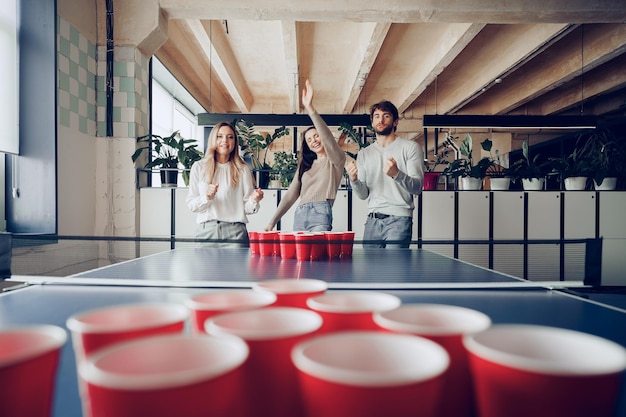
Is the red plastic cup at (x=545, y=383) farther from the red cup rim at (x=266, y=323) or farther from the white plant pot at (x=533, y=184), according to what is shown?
the white plant pot at (x=533, y=184)

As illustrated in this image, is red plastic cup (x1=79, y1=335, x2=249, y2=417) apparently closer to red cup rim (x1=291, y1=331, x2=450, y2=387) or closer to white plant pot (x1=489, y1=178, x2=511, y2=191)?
red cup rim (x1=291, y1=331, x2=450, y2=387)

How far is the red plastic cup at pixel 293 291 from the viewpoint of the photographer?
0.68 metres

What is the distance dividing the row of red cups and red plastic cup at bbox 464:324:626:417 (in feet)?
4.22

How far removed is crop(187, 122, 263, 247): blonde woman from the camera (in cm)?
258

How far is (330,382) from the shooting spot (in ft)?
1.10

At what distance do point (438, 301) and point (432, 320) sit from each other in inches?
21.7

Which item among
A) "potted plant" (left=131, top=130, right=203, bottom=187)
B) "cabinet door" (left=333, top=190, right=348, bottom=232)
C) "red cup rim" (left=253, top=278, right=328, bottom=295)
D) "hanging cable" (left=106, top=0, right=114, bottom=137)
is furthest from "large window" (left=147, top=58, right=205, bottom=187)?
"red cup rim" (left=253, top=278, right=328, bottom=295)

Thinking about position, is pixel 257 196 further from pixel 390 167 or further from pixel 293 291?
pixel 293 291

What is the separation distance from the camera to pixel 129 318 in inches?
21.6

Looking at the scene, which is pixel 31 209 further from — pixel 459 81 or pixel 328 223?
pixel 459 81

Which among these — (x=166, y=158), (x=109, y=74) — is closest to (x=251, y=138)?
(x=166, y=158)

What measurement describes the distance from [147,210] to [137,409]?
14.5ft

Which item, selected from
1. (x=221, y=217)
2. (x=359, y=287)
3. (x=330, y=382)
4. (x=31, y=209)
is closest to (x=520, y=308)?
(x=359, y=287)

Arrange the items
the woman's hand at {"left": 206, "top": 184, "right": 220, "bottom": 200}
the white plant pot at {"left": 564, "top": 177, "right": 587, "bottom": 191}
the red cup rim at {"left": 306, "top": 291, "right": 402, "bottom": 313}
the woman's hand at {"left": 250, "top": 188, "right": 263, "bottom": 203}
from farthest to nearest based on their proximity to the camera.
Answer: the white plant pot at {"left": 564, "top": 177, "right": 587, "bottom": 191}, the woman's hand at {"left": 250, "top": 188, "right": 263, "bottom": 203}, the woman's hand at {"left": 206, "top": 184, "right": 220, "bottom": 200}, the red cup rim at {"left": 306, "top": 291, "right": 402, "bottom": 313}
